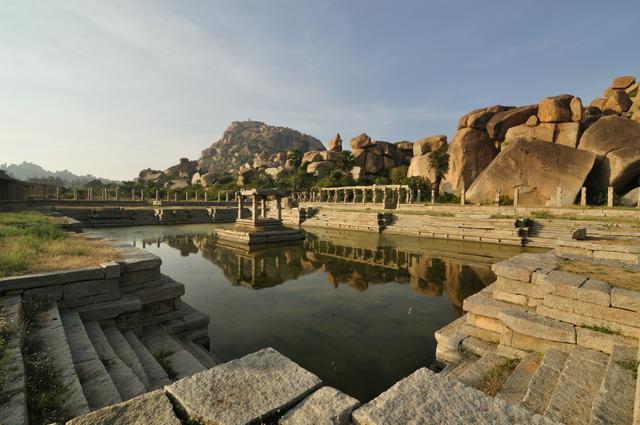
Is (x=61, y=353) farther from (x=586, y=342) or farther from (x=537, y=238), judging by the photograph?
(x=537, y=238)

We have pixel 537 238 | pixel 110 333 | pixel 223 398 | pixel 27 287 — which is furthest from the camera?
pixel 537 238

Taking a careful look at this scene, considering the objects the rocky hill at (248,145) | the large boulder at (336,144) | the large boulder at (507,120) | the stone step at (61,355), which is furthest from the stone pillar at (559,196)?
the rocky hill at (248,145)

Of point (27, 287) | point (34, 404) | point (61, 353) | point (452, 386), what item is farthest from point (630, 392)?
point (27, 287)

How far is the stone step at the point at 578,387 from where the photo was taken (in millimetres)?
2771

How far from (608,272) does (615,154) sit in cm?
2911

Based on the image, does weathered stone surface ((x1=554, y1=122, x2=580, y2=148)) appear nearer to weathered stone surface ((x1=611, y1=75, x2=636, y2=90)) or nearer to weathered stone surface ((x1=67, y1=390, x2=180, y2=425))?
weathered stone surface ((x1=611, y1=75, x2=636, y2=90))

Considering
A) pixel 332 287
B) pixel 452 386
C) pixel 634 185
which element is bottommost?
pixel 332 287

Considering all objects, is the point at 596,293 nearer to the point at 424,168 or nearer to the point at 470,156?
the point at 470,156

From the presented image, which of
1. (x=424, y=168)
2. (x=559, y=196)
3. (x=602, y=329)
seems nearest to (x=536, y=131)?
(x=559, y=196)

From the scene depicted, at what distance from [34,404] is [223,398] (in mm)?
1574

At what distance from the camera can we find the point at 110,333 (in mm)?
4723

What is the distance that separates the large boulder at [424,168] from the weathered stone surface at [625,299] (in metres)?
40.5

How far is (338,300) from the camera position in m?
7.95

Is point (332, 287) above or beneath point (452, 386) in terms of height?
beneath
